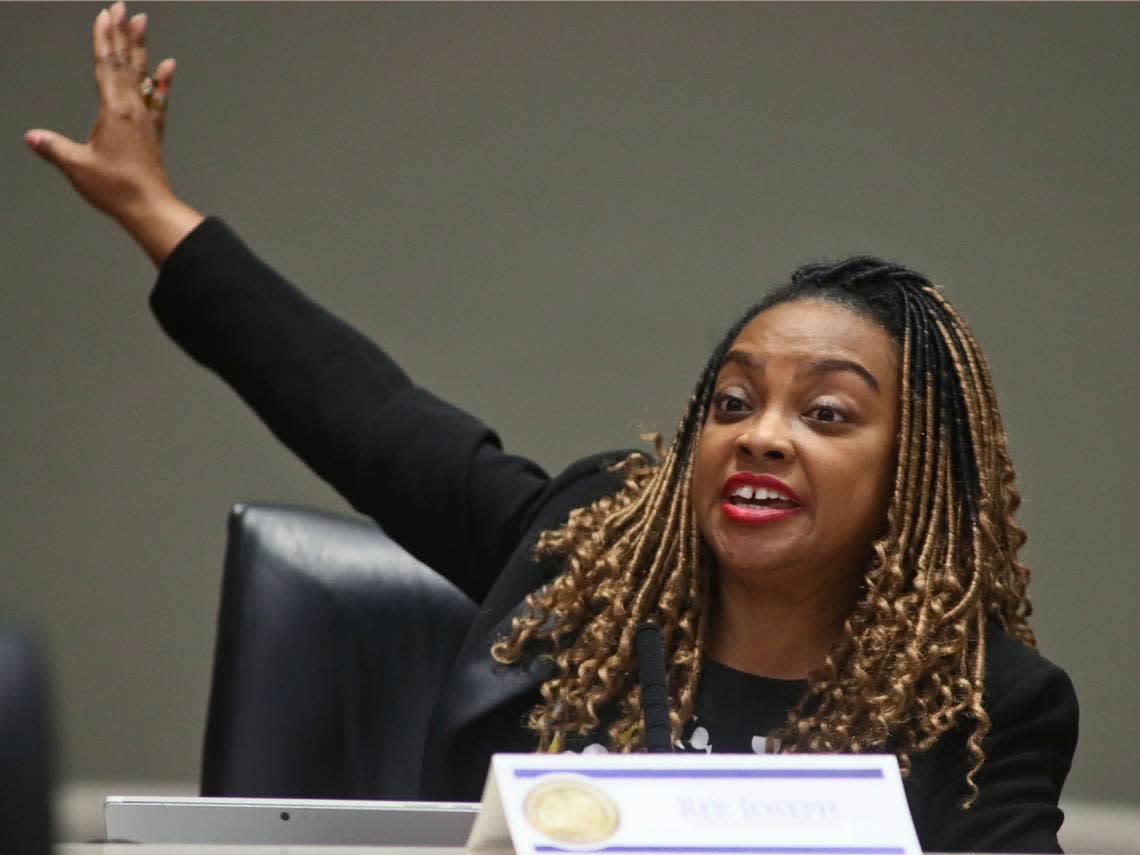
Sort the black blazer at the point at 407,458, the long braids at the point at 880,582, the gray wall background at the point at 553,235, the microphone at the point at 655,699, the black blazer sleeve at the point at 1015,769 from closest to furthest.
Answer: the microphone at the point at 655,699, the black blazer sleeve at the point at 1015,769, the long braids at the point at 880,582, the black blazer at the point at 407,458, the gray wall background at the point at 553,235

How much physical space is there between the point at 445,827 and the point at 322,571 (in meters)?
1.01

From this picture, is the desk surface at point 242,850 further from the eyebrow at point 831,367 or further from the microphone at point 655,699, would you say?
the eyebrow at point 831,367

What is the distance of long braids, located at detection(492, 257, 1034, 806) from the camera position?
1.71m

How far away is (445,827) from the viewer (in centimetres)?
112

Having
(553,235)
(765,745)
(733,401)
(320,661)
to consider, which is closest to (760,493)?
(733,401)

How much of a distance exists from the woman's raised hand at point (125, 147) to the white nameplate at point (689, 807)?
1.22 m

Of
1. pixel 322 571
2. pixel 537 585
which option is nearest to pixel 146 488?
pixel 322 571

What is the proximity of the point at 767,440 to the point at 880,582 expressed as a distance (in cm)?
18

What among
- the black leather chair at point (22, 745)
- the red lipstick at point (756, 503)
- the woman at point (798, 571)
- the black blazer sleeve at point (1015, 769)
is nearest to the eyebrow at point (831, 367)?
the woman at point (798, 571)

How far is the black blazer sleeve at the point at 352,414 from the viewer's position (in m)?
2.05

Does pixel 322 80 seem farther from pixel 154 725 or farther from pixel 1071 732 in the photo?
pixel 1071 732

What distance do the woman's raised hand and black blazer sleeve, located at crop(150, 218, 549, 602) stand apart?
0.05 metres

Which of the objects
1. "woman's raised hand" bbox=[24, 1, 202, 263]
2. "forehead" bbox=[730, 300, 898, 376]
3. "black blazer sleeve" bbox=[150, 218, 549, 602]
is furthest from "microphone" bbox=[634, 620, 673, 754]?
"woman's raised hand" bbox=[24, 1, 202, 263]

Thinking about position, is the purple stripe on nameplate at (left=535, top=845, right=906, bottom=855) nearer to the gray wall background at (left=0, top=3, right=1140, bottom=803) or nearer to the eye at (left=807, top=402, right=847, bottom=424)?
the eye at (left=807, top=402, right=847, bottom=424)
